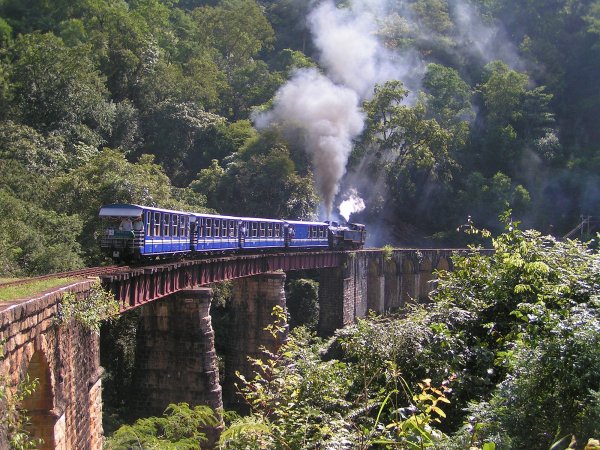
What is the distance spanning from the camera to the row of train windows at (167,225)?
20.3 meters

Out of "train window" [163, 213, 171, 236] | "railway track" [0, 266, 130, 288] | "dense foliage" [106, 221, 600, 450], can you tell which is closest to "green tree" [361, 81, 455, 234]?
"train window" [163, 213, 171, 236]

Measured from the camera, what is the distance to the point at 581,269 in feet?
37.8

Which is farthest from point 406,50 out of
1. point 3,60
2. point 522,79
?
point 3,60

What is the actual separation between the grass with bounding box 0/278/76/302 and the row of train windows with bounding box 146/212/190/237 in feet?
18.9

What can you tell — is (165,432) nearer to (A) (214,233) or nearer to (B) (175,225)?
(B) (175,225)

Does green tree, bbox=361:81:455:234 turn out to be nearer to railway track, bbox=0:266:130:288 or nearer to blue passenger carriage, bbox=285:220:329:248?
blue passenger carriage, bbox=285:220:329:248

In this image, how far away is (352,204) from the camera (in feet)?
181

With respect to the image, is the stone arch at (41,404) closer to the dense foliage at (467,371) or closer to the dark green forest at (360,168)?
the dark green forest at (360,168)

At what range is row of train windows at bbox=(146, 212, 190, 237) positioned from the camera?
20.3 metres

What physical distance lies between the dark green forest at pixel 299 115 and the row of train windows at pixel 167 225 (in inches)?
155

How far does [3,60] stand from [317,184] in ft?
61.3

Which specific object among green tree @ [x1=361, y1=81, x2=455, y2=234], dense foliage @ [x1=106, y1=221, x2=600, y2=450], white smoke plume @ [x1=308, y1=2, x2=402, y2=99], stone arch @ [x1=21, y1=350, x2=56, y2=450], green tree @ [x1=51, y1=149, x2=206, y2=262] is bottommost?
stone arch @ [x1=21, y1=350, x2=56, y2=450]

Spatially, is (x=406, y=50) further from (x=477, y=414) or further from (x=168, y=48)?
(x=477, y=414)

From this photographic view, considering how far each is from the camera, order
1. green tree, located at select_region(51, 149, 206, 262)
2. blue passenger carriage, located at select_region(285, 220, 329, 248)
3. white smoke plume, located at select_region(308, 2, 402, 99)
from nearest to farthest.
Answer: green tree, located at select_region(51, 149, 206, 262) < blue passenger carriage, located at select_region(285, 220, 329, 248) < white smoke plume, located at select_region(308, 2, 402, 99)
